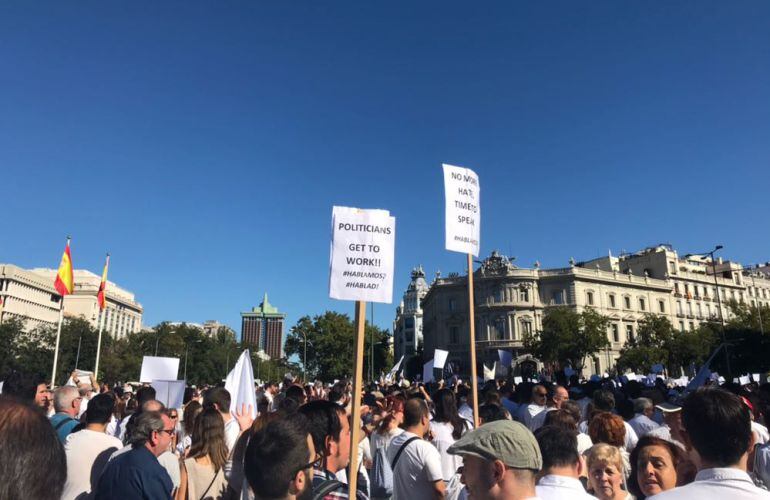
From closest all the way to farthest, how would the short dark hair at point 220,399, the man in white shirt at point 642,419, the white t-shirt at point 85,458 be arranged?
the white t-shirt at point 85,458 < the short dark hair at point 220,399 < the man in white shirt at point 642,419

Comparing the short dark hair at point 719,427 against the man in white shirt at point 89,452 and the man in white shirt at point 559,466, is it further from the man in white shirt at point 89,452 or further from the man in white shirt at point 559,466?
the man in white shirt at point 89,452

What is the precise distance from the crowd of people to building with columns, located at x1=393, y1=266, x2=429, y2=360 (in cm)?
11282

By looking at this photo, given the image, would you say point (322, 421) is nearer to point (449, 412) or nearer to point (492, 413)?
point (449, 412)

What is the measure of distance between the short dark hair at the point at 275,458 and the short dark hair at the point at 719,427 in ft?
6.81

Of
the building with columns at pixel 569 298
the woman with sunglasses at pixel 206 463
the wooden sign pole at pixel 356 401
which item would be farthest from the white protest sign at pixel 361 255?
the building with columns at pixel 569 298

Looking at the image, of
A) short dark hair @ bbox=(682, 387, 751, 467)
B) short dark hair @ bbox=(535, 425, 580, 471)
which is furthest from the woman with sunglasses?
short dark hair @ bbox=(682, 387, 751, 467)

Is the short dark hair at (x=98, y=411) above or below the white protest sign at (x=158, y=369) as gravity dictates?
below

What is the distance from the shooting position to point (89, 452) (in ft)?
15.2

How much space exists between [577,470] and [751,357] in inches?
1829

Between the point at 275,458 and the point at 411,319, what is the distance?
12266 centimetres

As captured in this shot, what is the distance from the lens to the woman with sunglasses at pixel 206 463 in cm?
425

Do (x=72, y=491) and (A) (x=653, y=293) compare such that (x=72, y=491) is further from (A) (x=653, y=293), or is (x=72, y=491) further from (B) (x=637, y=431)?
(A) (x=653, y=293)

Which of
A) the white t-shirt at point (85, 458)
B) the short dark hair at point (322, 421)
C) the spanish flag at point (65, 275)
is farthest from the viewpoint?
the spanish flag at point (65, 275)

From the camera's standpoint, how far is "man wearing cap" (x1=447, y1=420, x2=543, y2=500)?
238cm
